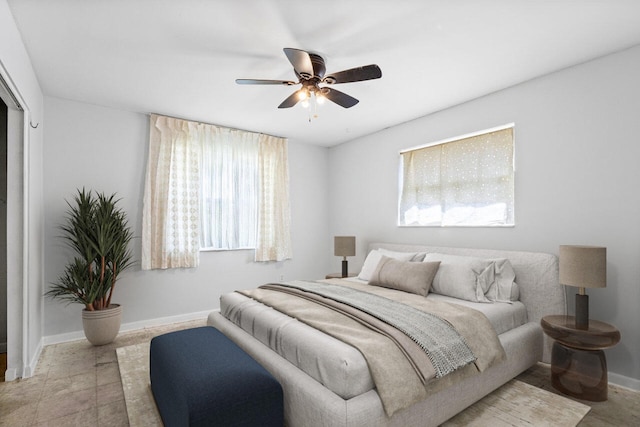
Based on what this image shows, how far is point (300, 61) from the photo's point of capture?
7.84ft

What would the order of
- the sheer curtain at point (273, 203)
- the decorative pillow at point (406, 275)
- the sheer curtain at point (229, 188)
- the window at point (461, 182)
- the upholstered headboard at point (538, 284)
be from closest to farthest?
the upholstered headboard at point (538, 284), the decorative pillow at point (406, 275), the window at point (461, 182), the sheer curtain at point (229, 188), the sheer curtain at point (273, 203)

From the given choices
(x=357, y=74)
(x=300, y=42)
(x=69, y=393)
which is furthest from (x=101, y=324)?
(x=357, y=74)

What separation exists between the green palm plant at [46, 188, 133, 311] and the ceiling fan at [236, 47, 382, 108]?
214 centimetres

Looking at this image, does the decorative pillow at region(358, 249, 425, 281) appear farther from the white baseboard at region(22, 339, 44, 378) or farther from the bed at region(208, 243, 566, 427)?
the white baseboard at region(22, 339, 44, 378)

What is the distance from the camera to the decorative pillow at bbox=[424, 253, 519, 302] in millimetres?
2992

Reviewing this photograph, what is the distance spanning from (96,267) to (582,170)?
15.8ft

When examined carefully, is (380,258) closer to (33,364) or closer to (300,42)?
(300,42)

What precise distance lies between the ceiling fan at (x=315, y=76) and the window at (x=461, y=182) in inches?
64.5

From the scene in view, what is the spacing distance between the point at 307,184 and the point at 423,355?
405 centimetres

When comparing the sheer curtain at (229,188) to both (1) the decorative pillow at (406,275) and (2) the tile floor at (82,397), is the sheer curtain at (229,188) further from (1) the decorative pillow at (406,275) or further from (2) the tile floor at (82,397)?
(1) the decorative pillow at (406,275)

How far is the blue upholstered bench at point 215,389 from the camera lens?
1590 mm

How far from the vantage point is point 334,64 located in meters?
2.92

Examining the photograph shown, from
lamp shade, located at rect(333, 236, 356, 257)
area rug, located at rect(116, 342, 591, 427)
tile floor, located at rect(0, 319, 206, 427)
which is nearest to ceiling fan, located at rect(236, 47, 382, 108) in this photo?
lamp shade, located at rect(333, 236, 356, 257)

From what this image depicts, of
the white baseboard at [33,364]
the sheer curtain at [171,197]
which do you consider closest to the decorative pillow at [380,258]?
the sheer curtain at [171,197]
